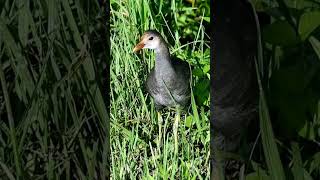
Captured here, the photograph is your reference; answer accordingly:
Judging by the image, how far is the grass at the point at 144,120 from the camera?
167 centimetres

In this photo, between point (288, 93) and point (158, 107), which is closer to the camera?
point (288, 93)

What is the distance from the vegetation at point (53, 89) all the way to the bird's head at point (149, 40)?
0.08 meters

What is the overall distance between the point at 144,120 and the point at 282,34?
38cm

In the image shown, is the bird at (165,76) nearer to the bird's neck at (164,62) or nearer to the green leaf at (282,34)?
the bird's neck at (164,62)

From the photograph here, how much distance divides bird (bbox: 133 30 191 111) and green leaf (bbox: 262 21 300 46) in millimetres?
232

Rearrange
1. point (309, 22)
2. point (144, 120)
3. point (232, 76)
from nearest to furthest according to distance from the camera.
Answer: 1. point (309, 22)
2. point (232, 76)
3. point (144, 120)

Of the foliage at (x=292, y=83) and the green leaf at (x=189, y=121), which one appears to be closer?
the foliage at (x=292, y=83)

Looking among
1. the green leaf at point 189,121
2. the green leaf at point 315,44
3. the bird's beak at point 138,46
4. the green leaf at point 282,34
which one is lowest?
the green leaf at point 189,121

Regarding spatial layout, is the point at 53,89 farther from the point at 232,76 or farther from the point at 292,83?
the point at 292,83

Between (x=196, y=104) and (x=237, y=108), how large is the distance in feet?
0.33

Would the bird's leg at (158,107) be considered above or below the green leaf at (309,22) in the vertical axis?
below

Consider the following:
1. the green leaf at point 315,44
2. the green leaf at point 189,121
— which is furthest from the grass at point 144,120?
the green leaf at point 315,44

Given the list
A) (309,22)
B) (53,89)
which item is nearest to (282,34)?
(309,22)

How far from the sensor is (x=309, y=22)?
1471 mm
